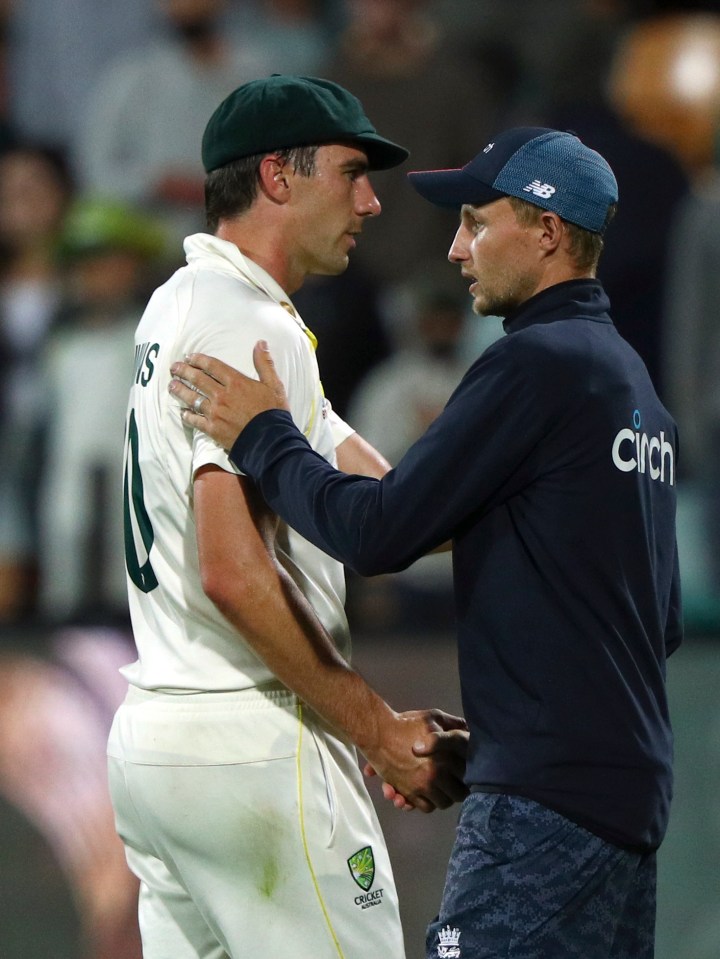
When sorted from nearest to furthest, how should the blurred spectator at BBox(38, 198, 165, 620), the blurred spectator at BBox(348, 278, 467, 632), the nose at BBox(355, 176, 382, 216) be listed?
the nose at BBox(355, 176, 382, 216) < the blurred spectator at BBox(348, 278, 467, 632) < the blurred spectator at BBox(38, 198, 165, 620)

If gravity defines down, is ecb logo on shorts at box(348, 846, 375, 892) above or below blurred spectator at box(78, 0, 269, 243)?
below

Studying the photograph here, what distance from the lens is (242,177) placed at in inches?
95.3

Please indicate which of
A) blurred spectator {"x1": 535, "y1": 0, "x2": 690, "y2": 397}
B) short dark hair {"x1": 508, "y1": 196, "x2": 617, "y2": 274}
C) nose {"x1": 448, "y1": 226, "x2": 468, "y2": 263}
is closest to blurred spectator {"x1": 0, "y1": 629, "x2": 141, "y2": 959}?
blurred spectator {"x1": 535, "y1": 0, "x2": 690, "y2": 397}

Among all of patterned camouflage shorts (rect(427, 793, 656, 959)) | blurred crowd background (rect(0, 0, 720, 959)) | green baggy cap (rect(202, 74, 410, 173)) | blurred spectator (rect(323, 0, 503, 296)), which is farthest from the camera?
blurred spectator (rect(323, 0, 503, 296))

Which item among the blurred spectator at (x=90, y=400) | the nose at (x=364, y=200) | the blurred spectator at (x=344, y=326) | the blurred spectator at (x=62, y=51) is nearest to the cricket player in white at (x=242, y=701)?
the nose at (x=364, y=200)

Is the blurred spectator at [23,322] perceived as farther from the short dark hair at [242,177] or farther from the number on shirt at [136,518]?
the short dark hair at [242,177]

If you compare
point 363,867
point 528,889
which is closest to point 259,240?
point 363,867

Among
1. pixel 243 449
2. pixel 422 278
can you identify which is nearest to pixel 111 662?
pixel 422 278

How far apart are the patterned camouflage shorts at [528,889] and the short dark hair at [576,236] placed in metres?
0.82

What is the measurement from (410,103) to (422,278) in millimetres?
677

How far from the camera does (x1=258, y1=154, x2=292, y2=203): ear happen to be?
2404 millimetres

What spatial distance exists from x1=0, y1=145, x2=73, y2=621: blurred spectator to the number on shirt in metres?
2.77

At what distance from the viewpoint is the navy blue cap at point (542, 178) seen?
7.00 ft

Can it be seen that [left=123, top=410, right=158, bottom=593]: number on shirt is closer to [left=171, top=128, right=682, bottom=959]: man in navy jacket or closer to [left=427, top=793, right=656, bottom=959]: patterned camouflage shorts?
[left=171, top=128, right=682, bottom=959]: man in navy jacket
